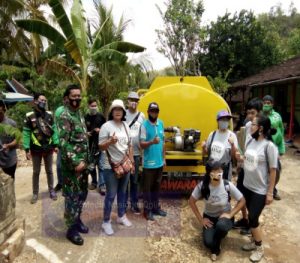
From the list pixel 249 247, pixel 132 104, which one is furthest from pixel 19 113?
pixel 249 247

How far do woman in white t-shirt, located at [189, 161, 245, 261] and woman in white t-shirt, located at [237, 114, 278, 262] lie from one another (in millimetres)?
201

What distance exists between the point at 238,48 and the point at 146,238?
20.0 meters

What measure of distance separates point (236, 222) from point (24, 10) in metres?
13.3

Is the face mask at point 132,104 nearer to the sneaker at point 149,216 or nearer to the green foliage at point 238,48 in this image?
the sneaker at point 149,216

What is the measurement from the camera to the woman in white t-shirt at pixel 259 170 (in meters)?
3.60

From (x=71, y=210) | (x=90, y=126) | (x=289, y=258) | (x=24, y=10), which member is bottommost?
(x=289, y=258)

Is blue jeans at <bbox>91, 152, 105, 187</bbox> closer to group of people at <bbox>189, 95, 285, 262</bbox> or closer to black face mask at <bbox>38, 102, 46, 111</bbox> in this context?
black face mask at <bbox>38, 102, 46, 111</bbox>

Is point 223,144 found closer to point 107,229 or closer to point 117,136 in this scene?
point 117,136

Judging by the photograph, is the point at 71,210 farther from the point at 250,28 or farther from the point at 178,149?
the point at 250,28

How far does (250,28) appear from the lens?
2188cm

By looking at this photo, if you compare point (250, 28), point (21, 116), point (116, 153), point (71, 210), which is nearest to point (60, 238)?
point (71, 210)

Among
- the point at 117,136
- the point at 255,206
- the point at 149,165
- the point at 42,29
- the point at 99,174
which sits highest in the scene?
the point at 42,29

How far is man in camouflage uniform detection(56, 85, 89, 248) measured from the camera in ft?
12.1

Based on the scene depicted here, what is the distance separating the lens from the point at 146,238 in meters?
4.18
